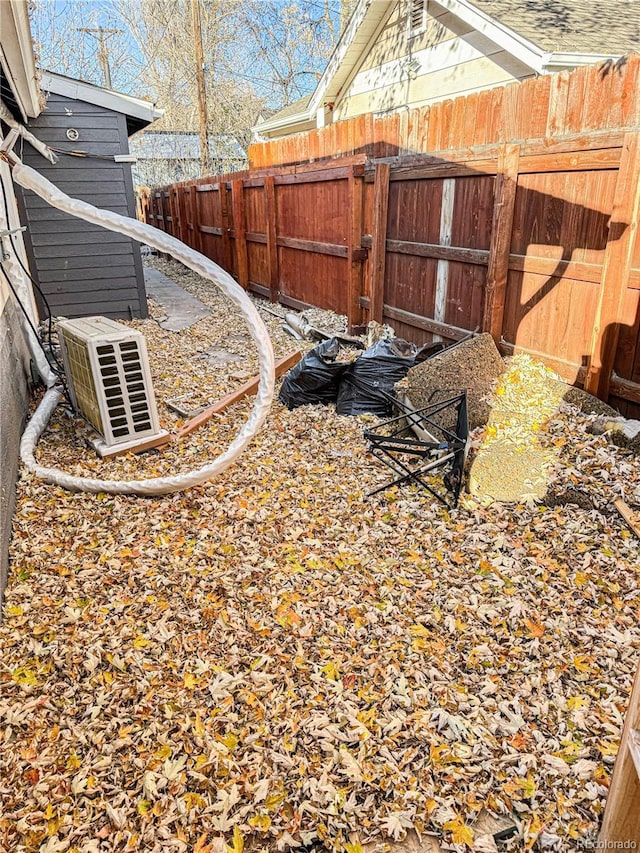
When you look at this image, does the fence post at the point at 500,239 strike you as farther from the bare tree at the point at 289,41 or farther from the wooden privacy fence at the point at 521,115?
the bare tree at the point at 289,41

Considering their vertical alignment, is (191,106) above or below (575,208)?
above

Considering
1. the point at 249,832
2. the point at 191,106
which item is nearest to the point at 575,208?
the point at 249,832

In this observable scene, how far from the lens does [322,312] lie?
Result: 8.53 m

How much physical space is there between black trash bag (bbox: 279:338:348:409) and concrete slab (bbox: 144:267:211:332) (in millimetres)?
3871

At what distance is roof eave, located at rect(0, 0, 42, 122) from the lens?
3801 mm

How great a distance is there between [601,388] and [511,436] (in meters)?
0.75

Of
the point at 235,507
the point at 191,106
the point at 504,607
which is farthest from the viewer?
the point at 191,106

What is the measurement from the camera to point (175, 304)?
10680mm

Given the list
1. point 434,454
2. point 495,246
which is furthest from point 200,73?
point 434,454

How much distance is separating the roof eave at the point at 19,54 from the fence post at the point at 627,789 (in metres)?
4.78

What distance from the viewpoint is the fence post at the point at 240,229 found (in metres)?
10.9

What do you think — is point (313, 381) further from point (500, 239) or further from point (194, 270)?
point (194, 270)

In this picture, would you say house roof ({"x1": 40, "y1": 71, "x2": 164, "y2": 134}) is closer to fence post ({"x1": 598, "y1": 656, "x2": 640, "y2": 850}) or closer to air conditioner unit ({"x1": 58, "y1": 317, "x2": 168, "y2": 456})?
air conditioner unit ({"x1": 58, "y1": 317, "x2": 168, "y2": 456})

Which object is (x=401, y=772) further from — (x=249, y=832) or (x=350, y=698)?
(x=249, y=832)
